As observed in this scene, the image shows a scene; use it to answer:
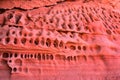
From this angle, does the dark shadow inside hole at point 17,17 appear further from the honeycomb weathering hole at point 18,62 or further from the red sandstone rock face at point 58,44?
the honeycomb weathering hole at point 18,62

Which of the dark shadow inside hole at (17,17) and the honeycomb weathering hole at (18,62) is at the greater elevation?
the dark shadow inside hole at (17,17)

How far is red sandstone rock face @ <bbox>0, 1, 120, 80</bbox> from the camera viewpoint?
9.81ft

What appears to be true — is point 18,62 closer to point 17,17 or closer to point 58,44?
point 58,44

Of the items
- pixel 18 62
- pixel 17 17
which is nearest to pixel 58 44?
pixel 18 62

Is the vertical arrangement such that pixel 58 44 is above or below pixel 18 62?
above

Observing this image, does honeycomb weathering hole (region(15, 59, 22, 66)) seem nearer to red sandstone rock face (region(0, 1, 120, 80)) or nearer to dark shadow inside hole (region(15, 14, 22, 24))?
red sandstone rock face (region(0, 1, 120, 80))

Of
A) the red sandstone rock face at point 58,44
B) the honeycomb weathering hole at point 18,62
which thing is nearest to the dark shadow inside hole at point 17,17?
the red sandstone rock face at point 58,44

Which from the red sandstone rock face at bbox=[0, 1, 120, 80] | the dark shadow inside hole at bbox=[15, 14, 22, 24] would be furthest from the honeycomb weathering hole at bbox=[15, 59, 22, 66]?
the dark shadow inside hole at bbox=[15, 14, 22, 24]

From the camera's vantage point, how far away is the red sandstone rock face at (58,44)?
299 cm

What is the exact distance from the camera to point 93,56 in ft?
11.1

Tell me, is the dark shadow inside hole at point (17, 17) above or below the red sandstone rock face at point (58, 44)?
above

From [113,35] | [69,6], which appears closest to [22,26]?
[69,6]

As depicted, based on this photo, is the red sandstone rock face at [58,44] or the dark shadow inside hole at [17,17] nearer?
the red sandstone rock face at [58,44]

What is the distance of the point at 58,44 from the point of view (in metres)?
3.20
